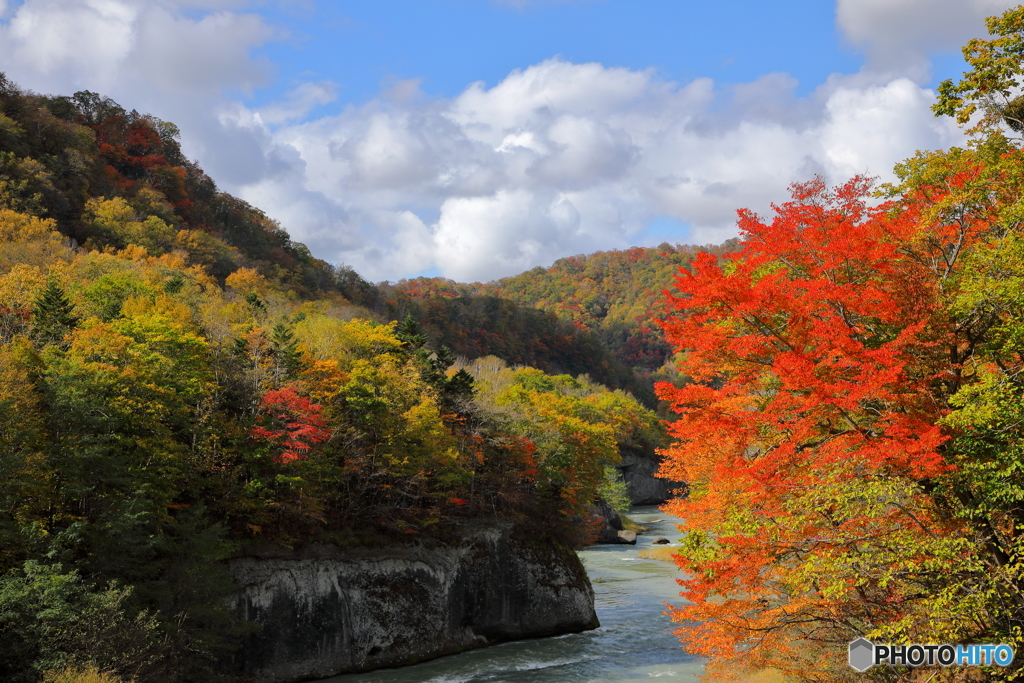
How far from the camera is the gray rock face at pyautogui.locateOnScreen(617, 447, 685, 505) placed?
105m

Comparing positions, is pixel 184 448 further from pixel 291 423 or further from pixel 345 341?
pixel 345 341

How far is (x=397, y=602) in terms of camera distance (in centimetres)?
3319

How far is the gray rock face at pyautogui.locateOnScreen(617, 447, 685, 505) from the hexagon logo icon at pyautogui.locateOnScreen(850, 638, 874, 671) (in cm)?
8835

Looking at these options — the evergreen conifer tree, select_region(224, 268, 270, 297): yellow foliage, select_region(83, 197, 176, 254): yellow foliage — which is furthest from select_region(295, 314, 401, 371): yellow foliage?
select_region(83, 197, 176, 254): yellow foliage

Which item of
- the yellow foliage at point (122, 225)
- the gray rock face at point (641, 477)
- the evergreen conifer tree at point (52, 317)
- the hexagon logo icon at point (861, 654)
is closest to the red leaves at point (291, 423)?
the evergreen conifer tree at point (52, 317)

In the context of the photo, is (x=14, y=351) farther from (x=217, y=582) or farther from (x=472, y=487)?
(x=472, y=487)

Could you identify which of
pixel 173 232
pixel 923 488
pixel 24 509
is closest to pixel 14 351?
pixel 24 509

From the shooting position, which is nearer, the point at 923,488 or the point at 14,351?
the point at 923,488

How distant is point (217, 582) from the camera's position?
25391 mm

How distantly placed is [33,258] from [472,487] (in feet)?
101

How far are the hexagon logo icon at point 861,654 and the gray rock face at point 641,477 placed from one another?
8835 centimetres

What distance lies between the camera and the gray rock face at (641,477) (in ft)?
346

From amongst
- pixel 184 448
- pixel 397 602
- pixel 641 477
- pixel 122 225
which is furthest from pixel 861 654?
pixel 641 477

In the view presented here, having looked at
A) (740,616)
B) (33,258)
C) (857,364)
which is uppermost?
(33,258)
